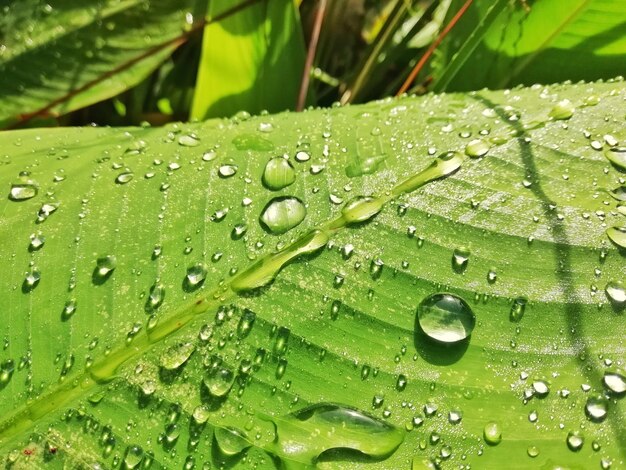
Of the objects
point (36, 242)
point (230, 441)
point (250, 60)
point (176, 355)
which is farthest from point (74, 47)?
point (230, 441)

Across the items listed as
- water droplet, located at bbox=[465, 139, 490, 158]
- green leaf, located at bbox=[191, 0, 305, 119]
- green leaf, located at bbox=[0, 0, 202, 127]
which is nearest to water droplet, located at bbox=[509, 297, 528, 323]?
water droplet, located at bbox=[465, 139, 490, 158]

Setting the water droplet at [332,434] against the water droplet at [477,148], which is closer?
the water droplet at [332,434]

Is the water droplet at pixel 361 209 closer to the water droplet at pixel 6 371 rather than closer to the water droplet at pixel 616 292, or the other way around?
the water droplet at pixel 616 292

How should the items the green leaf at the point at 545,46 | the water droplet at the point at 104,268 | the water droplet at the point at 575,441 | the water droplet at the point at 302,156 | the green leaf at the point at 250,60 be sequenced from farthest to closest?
the green leaf at the point at 250,60, the green leaf at the point at 545,46, the water droplet at the point at 302,156, the water droplet at the point at 104,268, the water droplet at the point at 575,441

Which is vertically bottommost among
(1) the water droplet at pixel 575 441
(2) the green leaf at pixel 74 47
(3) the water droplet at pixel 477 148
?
(1) the water droplet at pixel 575 441

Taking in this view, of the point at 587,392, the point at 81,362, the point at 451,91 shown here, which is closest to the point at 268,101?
the point at 451,91

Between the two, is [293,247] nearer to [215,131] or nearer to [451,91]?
[215,131]

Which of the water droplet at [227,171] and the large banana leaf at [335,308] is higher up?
the water droplet at [227,171]

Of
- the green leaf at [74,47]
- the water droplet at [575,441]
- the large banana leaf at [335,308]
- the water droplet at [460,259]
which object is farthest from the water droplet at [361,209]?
the green leaf at [74,47]

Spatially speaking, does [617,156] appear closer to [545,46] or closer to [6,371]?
[545,46]

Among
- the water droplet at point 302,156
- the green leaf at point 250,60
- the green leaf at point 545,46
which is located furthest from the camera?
the green leaf at point 250,60
